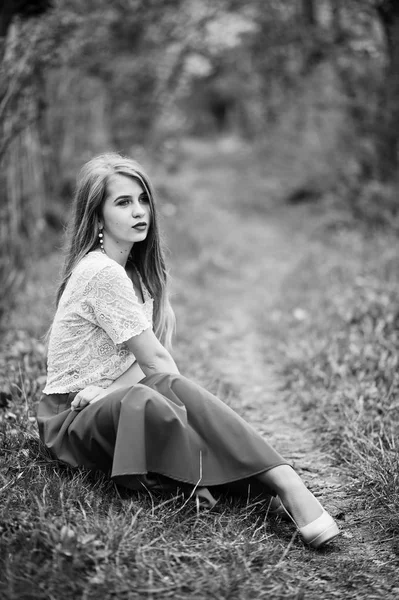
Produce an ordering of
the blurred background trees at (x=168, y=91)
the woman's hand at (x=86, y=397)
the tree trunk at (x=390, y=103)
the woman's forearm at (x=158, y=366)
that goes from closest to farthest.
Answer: the woman's hand at (x=86, y=397) < the woman's forearm at (x=158, y=366) < the blurred background trees at (x=168, y=91) < the tree trunk at (x=390, y=103)

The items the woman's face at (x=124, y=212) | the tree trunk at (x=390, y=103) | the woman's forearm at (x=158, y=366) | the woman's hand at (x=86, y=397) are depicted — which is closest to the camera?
the woman's hand at (x=86, y=397)

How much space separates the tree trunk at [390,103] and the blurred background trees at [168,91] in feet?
0.05

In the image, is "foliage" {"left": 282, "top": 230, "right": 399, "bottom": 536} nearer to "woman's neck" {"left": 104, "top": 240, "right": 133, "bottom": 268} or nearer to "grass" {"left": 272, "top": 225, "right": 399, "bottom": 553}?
"grass" {"left": 272, "top": 225, "right": 399, "bottom": 553}

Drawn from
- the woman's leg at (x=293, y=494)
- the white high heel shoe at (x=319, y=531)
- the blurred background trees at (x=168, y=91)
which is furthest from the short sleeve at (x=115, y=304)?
the blurred background trees at (x=168, y=91)

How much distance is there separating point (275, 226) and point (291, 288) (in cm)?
376

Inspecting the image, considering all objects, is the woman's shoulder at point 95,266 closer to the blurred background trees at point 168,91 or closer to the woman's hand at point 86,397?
the woman's hand at point 86,397

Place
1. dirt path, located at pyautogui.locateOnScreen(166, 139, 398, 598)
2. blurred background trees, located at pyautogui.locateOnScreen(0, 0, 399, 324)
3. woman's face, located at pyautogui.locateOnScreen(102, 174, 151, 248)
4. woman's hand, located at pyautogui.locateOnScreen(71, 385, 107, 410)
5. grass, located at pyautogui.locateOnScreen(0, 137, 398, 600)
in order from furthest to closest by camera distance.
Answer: blurred background trees, located at pyautogui.locateOnScreen(0, 0, 399, 324), woman's face, located at pyautogui.locateOnScreen(102, 174, 151, 248), woman's hand, located at pyautogui.locateOnScreen(71, 385, 107, 410), dirt path, located at pyautogui.locateOnScreen(166, 139, 398, 598), grass, located at pyautogui.locateOnScreen(0, 137, 398, 600)

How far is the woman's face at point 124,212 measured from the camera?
9.52 feet

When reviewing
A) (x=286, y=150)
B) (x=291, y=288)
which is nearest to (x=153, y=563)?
(x=291, y=288)

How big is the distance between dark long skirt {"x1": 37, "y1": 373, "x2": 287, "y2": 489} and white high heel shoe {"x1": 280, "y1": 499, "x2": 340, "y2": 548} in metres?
0.26

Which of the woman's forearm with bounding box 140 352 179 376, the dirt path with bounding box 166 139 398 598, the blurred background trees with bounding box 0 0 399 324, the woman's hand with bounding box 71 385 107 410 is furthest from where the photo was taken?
the blurred background trees with bounding box 0 0 399 324

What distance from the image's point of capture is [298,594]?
2125mm

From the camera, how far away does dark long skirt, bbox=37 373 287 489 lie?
7.91ft

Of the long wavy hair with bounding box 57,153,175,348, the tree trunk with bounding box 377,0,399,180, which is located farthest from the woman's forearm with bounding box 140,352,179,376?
the tree trunk with bounding box 377,0,399,180
